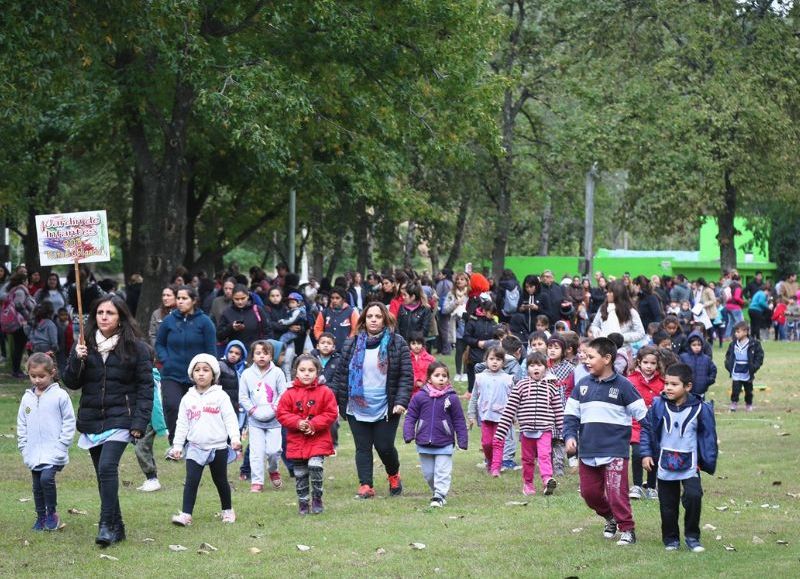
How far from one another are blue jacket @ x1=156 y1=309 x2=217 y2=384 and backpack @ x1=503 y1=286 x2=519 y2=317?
10452mm

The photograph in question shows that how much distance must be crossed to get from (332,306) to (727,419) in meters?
5.82

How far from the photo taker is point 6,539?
33.7 ft

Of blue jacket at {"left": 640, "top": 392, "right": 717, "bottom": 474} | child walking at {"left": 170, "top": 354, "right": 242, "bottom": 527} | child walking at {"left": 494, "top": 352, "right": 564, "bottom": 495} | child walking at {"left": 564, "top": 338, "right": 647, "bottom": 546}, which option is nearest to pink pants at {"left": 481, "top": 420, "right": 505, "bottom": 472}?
child walking at {"left": 494, "top": 352, "right": 564, "bottom": 495}

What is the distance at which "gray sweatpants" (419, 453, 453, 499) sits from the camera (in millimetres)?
11930

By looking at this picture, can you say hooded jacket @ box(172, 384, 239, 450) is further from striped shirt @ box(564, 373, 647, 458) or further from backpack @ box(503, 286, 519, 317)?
backpack @ box(503, 286, 519, 317)

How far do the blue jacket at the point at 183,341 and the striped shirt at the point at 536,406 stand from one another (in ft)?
9.78

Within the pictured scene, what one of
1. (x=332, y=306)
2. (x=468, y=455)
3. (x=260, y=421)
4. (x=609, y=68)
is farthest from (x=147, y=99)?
(x=609, y=68)

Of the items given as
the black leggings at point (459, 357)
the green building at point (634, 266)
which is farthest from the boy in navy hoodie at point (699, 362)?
the green building at point (634, 266)

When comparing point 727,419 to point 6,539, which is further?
point 727,419

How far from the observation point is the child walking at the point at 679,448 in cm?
948

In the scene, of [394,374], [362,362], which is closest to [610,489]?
[394,374]

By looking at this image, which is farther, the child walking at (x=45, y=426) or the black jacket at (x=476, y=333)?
the black jacket at (x=476, y=333)

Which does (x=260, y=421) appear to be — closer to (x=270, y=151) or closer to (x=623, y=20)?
(x=270, y=151)

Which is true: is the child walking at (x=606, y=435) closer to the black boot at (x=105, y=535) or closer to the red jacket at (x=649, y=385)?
the red jacket at (x=649, y=385)
